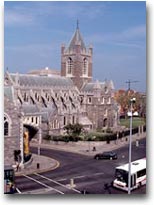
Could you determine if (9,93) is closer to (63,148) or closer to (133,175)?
(63,148)

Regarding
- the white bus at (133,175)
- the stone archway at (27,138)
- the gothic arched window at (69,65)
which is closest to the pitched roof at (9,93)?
the stone archway at (27,138)

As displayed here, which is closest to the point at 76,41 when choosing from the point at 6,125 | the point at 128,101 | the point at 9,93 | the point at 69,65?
the point at 69,65

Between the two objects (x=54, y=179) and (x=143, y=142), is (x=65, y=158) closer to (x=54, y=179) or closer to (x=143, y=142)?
(x=54, y=179)

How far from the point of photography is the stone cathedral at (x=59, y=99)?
11.2 metres

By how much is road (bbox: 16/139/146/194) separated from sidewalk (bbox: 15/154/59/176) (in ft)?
0.44

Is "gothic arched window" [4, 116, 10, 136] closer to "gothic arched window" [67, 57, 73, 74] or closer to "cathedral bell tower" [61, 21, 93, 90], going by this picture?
"cathedral bell tower" [61, 21, 93, 90]

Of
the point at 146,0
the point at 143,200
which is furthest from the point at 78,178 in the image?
the point at 146,0

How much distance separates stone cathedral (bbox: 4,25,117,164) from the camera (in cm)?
1118

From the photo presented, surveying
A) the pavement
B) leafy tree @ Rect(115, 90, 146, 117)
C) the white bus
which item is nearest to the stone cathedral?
leafy tree @ Rect(115, 90, 146, 117)

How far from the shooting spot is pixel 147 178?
33.9ft

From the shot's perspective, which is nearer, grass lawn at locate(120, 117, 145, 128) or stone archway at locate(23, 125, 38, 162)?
grass lawn at locate(120, 117, 145, 128)

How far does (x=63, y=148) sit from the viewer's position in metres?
12.0

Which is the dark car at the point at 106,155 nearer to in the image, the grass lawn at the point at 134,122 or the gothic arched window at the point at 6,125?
the grass lawn at the point at 134,122

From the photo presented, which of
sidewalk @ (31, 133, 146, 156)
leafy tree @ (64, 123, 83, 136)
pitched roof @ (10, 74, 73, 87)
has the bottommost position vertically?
sidewalk @ (31, 133, 146, 156)
